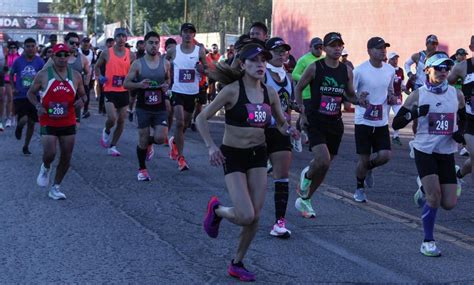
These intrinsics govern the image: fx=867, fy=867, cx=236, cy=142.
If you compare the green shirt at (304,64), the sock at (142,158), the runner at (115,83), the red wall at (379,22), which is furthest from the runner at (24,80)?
the red wall at (379,22)

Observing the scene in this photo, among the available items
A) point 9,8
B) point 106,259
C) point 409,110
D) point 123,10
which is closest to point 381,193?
point 409,110

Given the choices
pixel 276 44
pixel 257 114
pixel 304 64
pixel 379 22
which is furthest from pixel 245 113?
pixel 379 22

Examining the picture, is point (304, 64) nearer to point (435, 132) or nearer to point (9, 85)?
point (435, 132)

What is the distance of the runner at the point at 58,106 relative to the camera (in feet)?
32.8

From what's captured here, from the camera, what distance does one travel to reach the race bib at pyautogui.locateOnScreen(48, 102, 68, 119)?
32.7 ft

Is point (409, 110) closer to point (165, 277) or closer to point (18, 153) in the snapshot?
point (165, 277)

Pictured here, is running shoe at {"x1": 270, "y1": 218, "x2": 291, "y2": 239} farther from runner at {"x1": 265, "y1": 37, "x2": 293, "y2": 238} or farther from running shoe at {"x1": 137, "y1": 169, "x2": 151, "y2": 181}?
running shoe at {"x1": 137, "y1": 169, "x2": 151, "y2": 181}

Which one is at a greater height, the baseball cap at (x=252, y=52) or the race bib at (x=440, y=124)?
the baseball cap at (x=252, y=52)

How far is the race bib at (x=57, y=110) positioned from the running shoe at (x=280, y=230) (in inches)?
127

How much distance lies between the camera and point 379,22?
31.0 m

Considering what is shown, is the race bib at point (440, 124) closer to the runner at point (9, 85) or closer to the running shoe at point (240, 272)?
the running shoe at point (240, 272)

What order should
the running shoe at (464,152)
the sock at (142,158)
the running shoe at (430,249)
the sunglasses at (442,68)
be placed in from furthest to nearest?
the running shoe at (464,152)
the sock at (142,158)
the sunglasses at (442,68)
the running shoe at (430,249)

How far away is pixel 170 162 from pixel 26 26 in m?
58.0

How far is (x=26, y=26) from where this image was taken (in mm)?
68750
